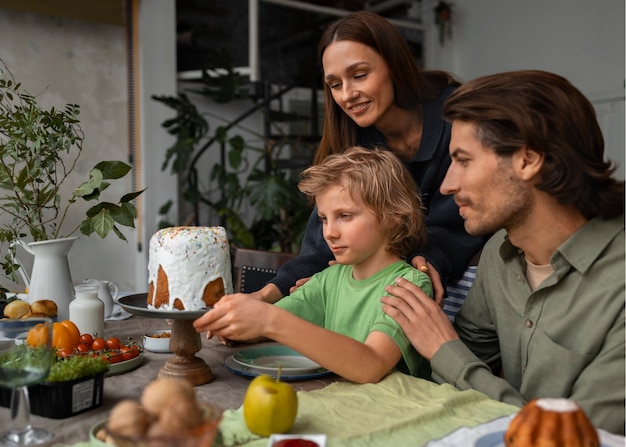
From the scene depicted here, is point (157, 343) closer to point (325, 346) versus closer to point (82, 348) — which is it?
point (82, 348)

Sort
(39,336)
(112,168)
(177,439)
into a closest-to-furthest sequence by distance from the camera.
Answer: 1. (177,439)
2. (39,336)
3. (112,168)

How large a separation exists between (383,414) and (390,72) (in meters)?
1.17

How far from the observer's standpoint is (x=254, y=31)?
5.67 m

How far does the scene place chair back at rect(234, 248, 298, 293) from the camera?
9.06 feet

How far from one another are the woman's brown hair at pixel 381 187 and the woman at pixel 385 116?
24cm

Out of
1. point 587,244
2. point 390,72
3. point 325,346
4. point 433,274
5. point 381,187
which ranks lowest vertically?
point 325,346

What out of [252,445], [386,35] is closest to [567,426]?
[252,445]

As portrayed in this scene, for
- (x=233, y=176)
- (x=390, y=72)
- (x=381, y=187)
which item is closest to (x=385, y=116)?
(x=390, y=72)

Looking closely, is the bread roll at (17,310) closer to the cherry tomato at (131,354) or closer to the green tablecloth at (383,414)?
the cherry tomato at (131,354)

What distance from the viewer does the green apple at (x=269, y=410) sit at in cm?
111

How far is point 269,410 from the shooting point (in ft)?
3.63

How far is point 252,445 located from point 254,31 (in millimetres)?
4985

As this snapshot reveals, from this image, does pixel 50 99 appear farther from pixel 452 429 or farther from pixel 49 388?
pixel 452 429

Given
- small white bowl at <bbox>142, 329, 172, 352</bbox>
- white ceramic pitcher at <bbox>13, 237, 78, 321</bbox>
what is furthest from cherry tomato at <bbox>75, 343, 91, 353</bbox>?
white ceramic pitcher at <bbox>13, 237, 78, 321</bbox>
